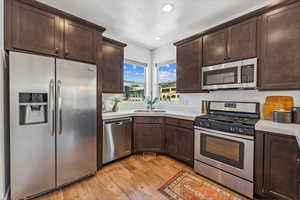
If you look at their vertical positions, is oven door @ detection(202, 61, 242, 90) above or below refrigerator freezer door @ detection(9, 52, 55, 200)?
A: above

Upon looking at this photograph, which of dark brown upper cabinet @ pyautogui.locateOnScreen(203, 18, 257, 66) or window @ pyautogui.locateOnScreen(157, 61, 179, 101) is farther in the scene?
window @ pyautogui.locateOnScreen(157, 61, 179, 101)

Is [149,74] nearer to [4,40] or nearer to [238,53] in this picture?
[238,53]

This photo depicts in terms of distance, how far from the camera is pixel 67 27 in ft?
6.29

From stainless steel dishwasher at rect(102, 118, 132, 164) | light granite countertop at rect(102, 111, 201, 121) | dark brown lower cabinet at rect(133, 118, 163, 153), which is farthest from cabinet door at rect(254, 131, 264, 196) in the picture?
stainless steel dishwasher at rect(102, 118, 132, 164)

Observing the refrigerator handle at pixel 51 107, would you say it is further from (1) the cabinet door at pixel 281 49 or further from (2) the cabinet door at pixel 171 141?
(1) the cabinet door at pixel 281 49

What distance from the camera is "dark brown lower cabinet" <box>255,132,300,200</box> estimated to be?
1.39 meters

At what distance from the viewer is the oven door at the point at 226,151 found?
1695mm

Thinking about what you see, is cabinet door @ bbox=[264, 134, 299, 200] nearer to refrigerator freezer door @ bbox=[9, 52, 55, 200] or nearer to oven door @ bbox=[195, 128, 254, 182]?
oven door @ bbox=[195, 128, 254, 182]

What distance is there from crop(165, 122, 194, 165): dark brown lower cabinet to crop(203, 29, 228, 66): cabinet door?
1.33m

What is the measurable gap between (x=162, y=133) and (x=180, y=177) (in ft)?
3.11

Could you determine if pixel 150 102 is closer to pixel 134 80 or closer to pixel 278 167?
pixel 134 80

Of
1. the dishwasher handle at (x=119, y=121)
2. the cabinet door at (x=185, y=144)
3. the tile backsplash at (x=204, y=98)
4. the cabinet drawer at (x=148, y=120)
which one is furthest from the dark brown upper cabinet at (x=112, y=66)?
the cabinet door at (x=185, y=144)

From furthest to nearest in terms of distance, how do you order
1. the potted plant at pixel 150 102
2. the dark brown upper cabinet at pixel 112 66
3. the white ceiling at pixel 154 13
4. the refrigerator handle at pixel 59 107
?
the potted plant at pixel 150 102
the dark brown upper cabinet at pixel 112 66
the white ceiling at pixel 154 13
the refrigerator handle at pixel 59 107

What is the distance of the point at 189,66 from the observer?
2.72 m
